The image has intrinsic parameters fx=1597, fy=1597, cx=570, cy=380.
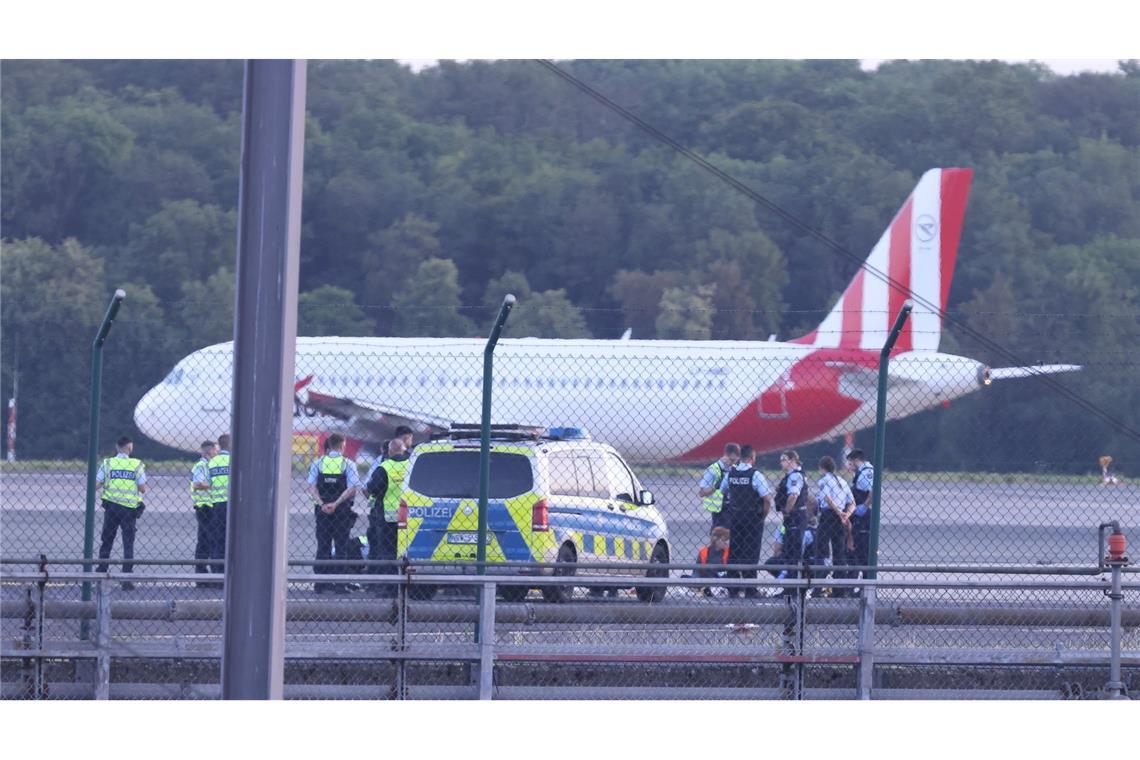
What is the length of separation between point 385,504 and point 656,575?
109 inches

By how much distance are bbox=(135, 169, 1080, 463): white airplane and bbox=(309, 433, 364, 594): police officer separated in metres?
12.9

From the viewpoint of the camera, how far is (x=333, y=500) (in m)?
15.0

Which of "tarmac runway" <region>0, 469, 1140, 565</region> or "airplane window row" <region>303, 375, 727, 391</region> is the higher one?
"airplane window row" <region>303, 375, 727, 391</region>

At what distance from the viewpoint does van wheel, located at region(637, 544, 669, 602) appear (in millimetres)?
12951

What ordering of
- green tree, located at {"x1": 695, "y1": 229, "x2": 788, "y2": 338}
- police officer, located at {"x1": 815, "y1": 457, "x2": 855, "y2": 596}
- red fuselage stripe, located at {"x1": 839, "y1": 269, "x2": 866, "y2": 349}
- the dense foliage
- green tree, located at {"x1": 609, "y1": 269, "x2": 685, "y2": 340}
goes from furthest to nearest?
1. green tree, located at {"x1": 695, "y1": 229, "x2": 788, "y2": 338}
2. green tree, located at {"x1": 609, "y1": 269, "x2": 685, "y2": 340}
3. the dense foliage
4. red fuselage stripe, located at {"x1": 839, "y1": 269, "x2": 866, "y2": 349}
5. police officer, located at {"x1": 815, "y1": 457, "x2": 855, "y2": 596}

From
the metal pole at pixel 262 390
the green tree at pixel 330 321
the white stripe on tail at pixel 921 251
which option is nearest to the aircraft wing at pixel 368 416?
the green tree at pixel 330 321

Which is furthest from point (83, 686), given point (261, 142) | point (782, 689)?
point (261, 142)

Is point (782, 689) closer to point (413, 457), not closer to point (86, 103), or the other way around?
point (413, 457)

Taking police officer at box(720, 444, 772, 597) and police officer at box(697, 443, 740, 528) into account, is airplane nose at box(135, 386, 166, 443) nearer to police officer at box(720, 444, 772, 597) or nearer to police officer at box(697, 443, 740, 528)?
police officer at box(697, 443, 740, 528)

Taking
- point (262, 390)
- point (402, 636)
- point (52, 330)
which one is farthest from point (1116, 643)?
point (52, 330)

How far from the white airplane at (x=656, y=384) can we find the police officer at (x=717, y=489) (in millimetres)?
12726

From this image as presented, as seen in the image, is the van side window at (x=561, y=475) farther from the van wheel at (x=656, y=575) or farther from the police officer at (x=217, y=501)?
the police officer at (x=217, y=501)

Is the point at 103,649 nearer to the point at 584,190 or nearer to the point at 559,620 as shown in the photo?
the point at 559,620

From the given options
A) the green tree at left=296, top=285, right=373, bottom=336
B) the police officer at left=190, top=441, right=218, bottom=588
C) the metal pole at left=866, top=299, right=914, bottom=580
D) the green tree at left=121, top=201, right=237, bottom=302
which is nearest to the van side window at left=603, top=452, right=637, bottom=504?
the police officer at left=190, top=441, right=218, bottom=588
